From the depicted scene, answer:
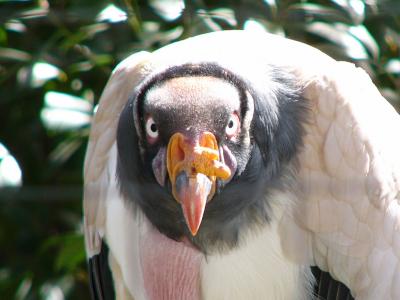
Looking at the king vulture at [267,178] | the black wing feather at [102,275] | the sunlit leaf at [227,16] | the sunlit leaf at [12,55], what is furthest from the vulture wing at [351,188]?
the sunlit leaf at [12,55]

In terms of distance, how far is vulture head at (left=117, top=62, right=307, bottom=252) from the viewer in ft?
8.55

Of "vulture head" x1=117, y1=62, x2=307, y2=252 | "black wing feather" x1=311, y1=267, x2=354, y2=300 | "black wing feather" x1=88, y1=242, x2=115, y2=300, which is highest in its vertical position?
"vulture head" x1=117, y1=62, x2=307, y2=252

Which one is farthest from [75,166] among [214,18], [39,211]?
[214,18]

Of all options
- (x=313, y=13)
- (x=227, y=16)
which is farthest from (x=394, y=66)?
(x=227, y=16)

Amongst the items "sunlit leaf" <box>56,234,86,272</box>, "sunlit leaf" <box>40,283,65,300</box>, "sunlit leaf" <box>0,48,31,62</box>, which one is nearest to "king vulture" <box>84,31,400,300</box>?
"sunlit leaf" <box>56,234,86,272</box>

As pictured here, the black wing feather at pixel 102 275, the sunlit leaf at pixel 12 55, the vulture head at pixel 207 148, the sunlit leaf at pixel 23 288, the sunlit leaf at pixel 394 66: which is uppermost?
the vulture head at pixel 207 148

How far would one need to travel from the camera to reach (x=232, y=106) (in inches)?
107

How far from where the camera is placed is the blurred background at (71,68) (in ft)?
11.8

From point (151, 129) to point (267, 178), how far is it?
0.44 m

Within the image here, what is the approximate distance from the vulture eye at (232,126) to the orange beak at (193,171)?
0.28ft

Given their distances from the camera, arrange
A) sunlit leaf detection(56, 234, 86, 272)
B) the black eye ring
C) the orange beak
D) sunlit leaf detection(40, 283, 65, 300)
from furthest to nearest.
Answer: sunlit leaf detection(40, 283, 65, 300), sunlit leaf detection(56, 234, 86, 272), the black eye ring, the orange beak

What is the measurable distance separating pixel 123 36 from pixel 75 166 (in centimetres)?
79

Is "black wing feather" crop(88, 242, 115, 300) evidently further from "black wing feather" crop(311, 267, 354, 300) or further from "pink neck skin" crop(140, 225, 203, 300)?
"black wing feather" crop(311, 267, 354, 300)

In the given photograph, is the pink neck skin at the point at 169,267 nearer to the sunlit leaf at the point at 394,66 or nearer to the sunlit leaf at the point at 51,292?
the sunlit leaf at the point at 51,292
